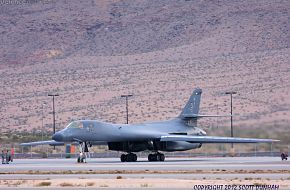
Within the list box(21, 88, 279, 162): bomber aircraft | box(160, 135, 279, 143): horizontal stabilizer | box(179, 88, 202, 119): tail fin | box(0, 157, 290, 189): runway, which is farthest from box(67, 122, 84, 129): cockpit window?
box(0, 157, 290, 189): runway

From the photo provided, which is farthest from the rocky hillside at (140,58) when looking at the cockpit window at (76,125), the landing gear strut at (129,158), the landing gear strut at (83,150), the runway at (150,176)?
the runway at (150,176)

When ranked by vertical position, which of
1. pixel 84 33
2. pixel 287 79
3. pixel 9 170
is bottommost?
pixel 9 170

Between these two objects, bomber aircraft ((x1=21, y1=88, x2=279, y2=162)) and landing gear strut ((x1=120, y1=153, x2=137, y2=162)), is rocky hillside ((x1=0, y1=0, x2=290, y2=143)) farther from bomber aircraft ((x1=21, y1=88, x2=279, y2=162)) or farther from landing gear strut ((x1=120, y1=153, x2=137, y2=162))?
landing gear strut ((x1=120, y1=153, x2=137, y2=162))

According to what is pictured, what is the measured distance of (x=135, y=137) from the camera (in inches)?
2621

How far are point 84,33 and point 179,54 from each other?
3491 centimetres

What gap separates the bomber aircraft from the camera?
64.5 m

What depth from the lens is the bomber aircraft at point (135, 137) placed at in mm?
64500

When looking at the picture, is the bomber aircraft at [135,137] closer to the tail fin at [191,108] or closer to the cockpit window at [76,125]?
the cockpit window at [76,125]

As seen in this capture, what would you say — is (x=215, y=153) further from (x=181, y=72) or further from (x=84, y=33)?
(x=84, y=33)

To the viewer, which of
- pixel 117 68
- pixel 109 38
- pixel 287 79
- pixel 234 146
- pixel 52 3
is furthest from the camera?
pixel 52 3

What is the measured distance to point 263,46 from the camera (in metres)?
160

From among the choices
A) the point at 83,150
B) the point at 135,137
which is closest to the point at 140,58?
the point at 135,137

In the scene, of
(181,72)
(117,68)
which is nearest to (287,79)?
(181,72)

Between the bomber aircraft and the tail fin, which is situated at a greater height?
the tail fin
